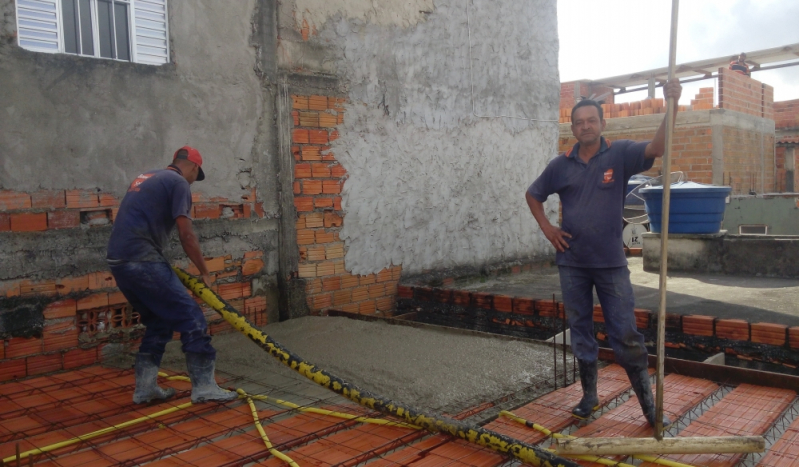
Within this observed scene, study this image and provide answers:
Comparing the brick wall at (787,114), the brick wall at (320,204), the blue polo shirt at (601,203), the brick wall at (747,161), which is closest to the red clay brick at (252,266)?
the brick wall at (320,204)

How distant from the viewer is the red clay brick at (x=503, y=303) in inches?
226

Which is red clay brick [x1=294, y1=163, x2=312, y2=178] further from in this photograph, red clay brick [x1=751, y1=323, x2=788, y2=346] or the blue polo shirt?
red clay brick [x1=751, y1=323, x2=788, y2=346]

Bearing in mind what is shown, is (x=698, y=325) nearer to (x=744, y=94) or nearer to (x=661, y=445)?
(x=661, y=445)

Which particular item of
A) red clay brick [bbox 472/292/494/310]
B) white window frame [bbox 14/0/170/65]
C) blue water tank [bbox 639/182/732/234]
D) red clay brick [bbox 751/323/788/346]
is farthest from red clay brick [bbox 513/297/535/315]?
white window frame [bbox 14/0/170/65]

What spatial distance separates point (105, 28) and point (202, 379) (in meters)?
2.81

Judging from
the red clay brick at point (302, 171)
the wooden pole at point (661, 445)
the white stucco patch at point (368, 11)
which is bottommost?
the wooden pole at point (661, 445)

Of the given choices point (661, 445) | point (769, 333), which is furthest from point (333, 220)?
point (661, 445)

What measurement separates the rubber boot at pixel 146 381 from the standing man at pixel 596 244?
2448mm

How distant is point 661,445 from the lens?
273cm

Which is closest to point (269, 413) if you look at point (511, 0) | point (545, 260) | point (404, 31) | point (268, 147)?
point (268, 147)

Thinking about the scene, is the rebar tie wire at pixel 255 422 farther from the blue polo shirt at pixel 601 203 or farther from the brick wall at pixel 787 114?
the brick wall at pixel 787 114

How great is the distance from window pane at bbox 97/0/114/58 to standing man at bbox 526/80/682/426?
11.4ft

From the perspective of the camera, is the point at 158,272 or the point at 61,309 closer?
the point at 158,272

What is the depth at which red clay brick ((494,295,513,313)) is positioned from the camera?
5.73 m
